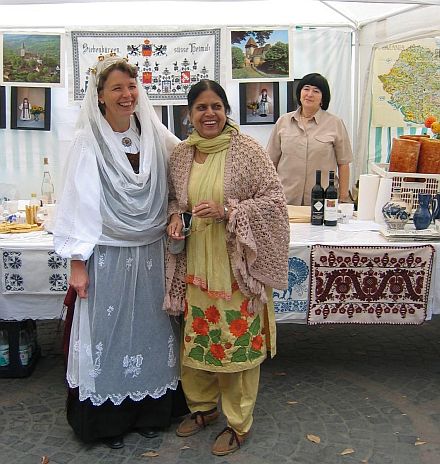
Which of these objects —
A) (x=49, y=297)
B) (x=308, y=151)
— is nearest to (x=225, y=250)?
(x=49, y=297)

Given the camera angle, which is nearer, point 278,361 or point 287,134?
point 278,361

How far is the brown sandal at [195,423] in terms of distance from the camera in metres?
2.95

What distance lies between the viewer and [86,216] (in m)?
2.54

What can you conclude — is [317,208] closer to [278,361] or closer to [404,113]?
[278,361]

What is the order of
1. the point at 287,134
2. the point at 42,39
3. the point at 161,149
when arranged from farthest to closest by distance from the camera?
the point at 42,39, the point at 287,134, the point at 161,149

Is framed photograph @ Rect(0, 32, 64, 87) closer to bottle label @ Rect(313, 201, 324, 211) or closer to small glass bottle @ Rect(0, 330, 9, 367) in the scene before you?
small glass bottle @ Rect(0, 330, 9, 367)

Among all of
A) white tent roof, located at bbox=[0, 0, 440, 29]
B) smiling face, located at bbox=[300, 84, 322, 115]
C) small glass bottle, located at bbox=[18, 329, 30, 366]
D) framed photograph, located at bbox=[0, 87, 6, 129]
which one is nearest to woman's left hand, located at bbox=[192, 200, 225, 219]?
small glass bottle, located at bbox=[18, 329, 30, 366]

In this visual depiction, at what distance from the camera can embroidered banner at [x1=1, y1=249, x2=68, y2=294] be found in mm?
3268

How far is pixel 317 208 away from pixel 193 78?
1957 mm

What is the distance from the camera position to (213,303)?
8.75 ft

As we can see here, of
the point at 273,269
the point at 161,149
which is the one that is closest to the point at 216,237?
the point at 273,269

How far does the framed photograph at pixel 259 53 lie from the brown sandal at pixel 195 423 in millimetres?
3082

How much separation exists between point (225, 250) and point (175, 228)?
0.76 feet

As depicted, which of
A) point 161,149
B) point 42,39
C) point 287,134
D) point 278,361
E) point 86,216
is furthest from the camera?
point 42,39
